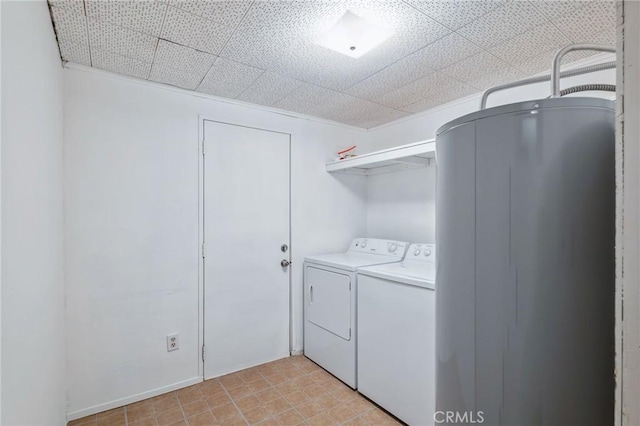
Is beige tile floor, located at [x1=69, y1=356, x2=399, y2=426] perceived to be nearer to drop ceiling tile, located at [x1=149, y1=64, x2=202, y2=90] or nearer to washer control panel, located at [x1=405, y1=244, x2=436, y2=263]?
washer control panel, located at [x1=405, y1=244, x2=436, y2=263]

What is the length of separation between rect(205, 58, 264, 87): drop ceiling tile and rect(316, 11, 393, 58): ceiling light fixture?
1.88 feet

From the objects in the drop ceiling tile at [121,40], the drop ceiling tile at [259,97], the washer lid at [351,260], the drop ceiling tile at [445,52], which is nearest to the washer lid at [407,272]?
the washer lid at [351,260]

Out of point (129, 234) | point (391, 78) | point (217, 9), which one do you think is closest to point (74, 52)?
point (217, 9)

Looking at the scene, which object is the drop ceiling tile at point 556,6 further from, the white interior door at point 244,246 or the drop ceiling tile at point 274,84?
the white interior door at point 244,246

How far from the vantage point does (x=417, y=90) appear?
93.2 inches

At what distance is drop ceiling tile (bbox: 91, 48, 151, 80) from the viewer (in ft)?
6.04

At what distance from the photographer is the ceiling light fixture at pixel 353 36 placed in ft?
5.04

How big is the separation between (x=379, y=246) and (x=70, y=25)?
2584mm

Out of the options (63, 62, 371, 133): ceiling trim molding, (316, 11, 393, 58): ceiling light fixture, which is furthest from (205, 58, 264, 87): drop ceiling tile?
(316, 11, 393, 58): ceiling light fixture

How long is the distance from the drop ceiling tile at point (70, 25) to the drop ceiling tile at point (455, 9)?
157 centimetres

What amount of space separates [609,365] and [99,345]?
2.56 meters

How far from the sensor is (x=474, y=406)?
91cm

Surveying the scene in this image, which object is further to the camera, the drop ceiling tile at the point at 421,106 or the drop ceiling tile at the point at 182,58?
the drop ceiling tile at the point at 421,106

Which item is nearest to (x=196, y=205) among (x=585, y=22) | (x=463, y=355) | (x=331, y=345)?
(x=331, y=345)
